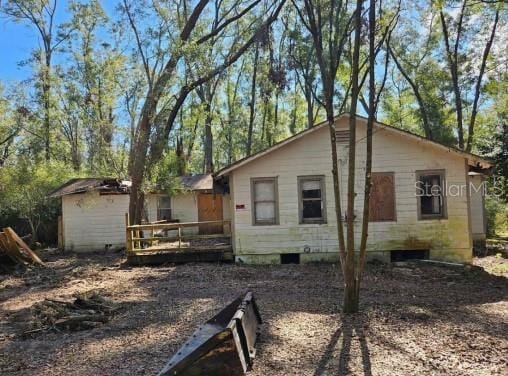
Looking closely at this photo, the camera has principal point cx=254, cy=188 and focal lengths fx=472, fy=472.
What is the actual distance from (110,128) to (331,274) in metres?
12.5

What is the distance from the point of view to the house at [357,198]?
532 inches

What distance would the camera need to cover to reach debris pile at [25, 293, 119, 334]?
7.28m

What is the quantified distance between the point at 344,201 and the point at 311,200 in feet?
3.18

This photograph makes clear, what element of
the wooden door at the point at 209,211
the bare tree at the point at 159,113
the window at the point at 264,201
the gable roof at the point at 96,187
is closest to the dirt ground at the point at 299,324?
the window at the point at 264,201

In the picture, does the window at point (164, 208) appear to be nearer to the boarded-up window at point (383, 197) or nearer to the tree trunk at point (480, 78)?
the boarded-up window at point (383, 197)

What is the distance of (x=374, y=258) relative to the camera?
13.9 meters

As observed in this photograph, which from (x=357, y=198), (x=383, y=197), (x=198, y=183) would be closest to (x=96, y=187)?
(x=198, y=183)

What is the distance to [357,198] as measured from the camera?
13.8 m

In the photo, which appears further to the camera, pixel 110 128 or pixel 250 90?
pixel 250 90

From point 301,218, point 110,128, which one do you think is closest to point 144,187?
point 110,128

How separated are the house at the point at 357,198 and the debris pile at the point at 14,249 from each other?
6.75 m

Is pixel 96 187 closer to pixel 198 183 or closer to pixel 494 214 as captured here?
pixel 198 183

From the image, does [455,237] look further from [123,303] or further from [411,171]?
[123,303]

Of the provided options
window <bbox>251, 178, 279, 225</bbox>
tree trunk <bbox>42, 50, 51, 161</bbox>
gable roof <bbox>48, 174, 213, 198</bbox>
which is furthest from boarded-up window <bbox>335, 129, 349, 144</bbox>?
tree trunk <bbox>42, 50, 51, 161</bbox>
